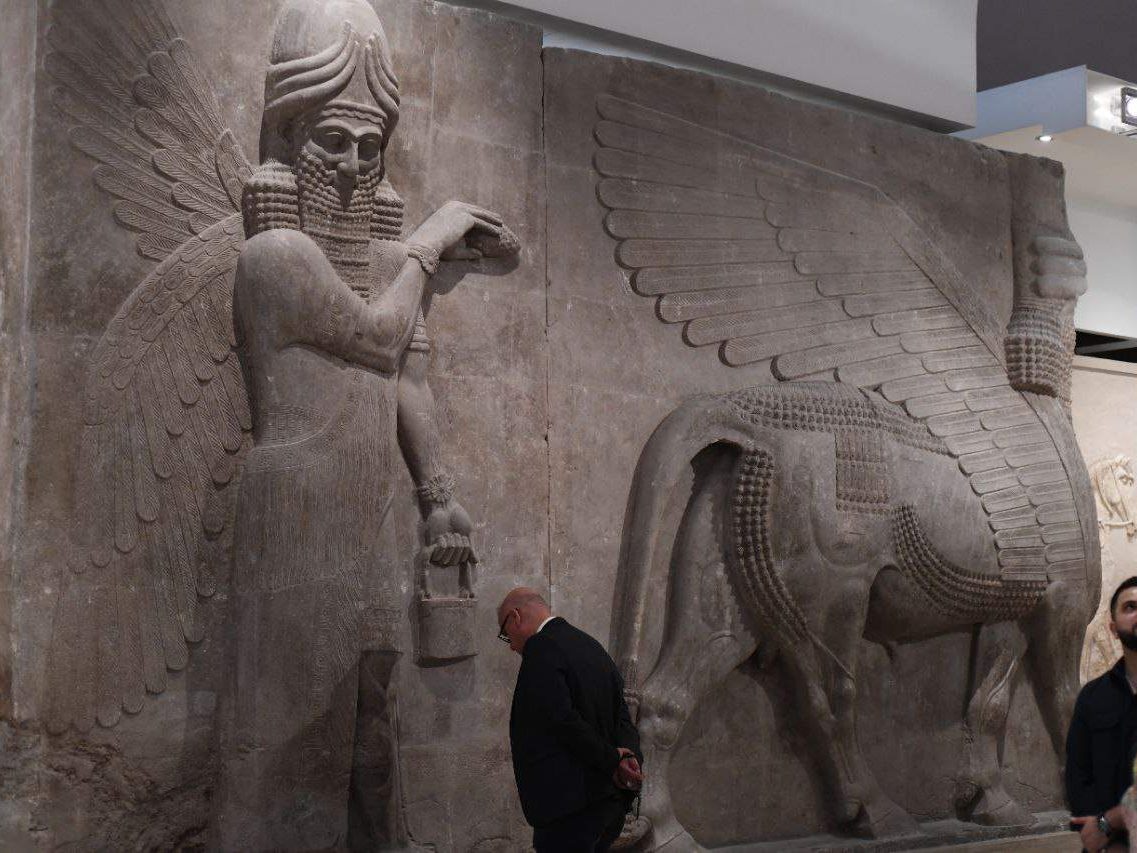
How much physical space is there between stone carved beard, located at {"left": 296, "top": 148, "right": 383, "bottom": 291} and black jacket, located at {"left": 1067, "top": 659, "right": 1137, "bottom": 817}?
252cm

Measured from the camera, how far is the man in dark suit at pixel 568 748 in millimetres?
3852

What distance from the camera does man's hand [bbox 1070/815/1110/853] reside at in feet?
12.5

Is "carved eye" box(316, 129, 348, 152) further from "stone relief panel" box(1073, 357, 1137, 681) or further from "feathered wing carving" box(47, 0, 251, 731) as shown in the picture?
"stone relief panel" box(1073, 357, 1137, 681)

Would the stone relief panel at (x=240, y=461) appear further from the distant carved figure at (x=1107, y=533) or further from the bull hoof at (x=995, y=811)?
the distant carved figure at (x=1107, y=533)

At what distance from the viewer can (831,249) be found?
6191 mm

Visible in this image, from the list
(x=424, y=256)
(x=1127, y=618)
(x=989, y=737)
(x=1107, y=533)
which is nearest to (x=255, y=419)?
(x=424, y=256)

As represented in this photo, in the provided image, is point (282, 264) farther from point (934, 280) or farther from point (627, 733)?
point (934, 280)

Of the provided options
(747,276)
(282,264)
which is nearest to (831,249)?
(747,276)

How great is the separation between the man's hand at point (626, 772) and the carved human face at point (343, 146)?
1.96 meters

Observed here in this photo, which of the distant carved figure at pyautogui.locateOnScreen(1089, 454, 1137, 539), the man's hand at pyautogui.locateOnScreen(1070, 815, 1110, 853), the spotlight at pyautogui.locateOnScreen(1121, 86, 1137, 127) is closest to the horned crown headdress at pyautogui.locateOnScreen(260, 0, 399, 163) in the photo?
the man's hand at pyautogui.locateOnScreen(1070, 815, 1110, 853)

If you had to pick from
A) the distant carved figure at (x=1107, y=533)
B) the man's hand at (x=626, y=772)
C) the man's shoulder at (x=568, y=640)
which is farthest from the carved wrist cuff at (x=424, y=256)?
the distant carved figure at (x=1107, y=533)

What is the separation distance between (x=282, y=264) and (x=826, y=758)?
2.90 metres

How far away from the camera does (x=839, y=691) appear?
5785 mm

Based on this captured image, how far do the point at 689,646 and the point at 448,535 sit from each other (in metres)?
1.13
